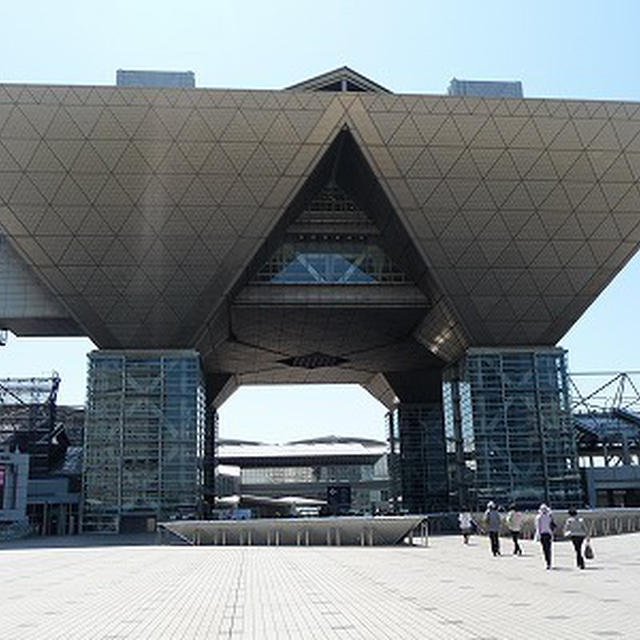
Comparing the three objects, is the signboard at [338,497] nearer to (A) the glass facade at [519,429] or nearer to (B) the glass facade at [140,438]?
(A) the glass facade at [519,429]

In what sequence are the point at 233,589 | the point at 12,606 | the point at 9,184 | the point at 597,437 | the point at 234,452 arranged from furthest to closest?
the point at 234,452 < the point at 597,437 < the point at 9,184 < the point at 233,589 < the point at 12,606

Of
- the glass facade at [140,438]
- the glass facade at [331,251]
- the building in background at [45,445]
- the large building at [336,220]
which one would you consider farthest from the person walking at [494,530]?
the building in background at [45,445]

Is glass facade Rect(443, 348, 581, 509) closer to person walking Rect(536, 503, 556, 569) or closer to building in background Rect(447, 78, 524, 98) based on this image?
building in background Rect(447, 78, 524, 98)

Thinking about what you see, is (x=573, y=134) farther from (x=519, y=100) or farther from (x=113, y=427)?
(x=113, y=427)

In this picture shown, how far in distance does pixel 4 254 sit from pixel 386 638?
50.9 metres

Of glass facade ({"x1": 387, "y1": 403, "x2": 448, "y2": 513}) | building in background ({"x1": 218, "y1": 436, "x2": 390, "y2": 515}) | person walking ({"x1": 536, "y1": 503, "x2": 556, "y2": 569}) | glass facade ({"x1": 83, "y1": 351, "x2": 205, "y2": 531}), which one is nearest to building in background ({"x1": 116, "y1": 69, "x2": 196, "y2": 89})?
glass facade ({"x1": 83, "y1": 351, "x2": 205, "y2": 531})

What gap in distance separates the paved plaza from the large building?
1078 inches

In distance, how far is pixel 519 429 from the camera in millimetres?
54031

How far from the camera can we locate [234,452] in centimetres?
11744

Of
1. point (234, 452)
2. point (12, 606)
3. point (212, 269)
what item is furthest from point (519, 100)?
point (234, 452)

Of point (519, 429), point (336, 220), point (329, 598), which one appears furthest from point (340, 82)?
point (329, 598)

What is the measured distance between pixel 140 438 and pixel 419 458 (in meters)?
35.2

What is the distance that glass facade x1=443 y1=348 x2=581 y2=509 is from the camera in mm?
52781

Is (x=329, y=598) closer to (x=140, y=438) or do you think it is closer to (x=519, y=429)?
(x=140, y=438)
